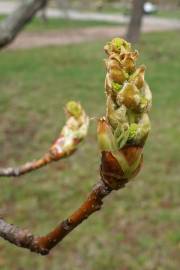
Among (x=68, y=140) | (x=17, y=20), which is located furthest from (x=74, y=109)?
(x=17, y=20)

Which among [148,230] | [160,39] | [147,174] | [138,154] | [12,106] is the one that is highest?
[138,154]

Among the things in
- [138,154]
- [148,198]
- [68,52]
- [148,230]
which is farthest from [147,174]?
[68,52]

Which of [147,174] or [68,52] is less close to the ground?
[147,174]

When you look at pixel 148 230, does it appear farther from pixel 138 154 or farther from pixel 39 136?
pixel 138 154

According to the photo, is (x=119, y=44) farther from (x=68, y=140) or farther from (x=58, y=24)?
(x=58, y=24)

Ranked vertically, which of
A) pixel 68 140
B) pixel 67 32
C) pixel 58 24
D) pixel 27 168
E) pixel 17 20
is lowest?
pixel 58 24

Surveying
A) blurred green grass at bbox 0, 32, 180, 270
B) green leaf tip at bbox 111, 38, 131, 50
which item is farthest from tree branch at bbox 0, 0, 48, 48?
blurred green grass at bbox 0, 32, 180, 270
